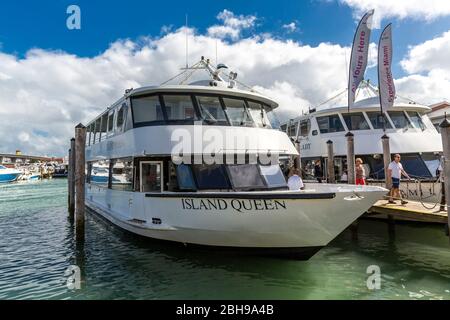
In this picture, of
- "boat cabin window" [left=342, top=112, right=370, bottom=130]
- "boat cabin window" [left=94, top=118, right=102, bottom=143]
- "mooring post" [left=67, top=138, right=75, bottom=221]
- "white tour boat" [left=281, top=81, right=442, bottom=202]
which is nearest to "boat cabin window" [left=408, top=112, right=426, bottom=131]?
"white tour boat" [left=281, top=81, right=442, bottom=202]

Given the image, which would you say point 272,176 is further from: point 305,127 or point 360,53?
point 305,127

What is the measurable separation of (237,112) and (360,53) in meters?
8.69

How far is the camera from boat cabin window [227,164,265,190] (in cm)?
823

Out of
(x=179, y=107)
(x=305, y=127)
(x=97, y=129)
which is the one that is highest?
(x=305, y=127)

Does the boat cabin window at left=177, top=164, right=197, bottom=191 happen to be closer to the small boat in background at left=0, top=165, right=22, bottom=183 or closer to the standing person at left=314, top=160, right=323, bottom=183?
the standing person at left=314, top=160, right=323, bottom=183

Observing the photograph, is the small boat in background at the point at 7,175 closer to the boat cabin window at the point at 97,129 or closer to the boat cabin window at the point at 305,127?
the boat cabin window at the point at 97,129

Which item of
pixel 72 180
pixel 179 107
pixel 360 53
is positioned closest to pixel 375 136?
pixel 360 53

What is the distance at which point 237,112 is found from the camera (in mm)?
9578

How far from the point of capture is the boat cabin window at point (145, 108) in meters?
9.32

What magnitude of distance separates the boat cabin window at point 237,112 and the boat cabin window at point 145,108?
1.89 m

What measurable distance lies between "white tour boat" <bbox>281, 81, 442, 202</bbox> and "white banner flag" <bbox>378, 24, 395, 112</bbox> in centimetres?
128

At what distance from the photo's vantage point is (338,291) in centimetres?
660

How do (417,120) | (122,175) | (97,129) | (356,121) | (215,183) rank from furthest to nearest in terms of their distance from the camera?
(356,121)
(417,120)
(97,129)
(122,175)
(215,183)
